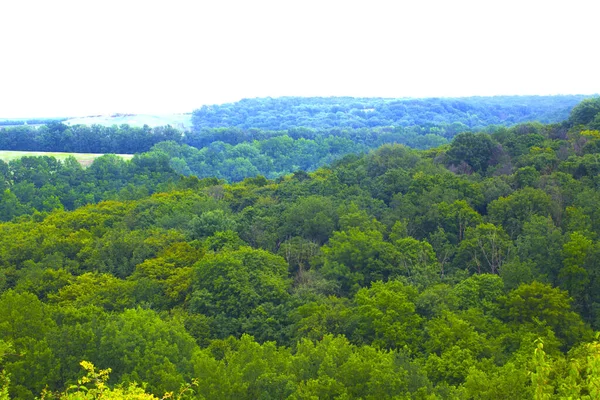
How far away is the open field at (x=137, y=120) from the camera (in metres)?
163

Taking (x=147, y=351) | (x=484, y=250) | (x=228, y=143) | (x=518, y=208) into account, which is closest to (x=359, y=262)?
(x=484, y=250)

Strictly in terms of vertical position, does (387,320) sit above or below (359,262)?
below

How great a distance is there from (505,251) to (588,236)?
14.5ft

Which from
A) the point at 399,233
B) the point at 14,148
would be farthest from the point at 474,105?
the point at 399,233

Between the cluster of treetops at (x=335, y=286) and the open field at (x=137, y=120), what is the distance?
394 ft

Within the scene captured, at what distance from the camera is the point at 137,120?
171375mm

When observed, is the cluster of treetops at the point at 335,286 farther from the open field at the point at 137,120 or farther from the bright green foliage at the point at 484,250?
the open field at the point at 137,120

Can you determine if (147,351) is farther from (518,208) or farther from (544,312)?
(518,208)

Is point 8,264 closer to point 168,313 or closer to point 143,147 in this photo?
point 168,313

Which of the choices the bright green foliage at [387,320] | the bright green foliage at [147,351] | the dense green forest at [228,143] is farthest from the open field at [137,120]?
the bright green foliage at [147,351]

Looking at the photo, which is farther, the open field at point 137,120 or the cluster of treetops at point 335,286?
the open field at point 137,120

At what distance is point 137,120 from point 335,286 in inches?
5900

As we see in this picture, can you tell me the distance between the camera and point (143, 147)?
117m

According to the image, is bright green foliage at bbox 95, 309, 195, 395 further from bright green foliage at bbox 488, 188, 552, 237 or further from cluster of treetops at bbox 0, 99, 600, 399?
bright green foliage at bbox 488, 188, 552, 237
